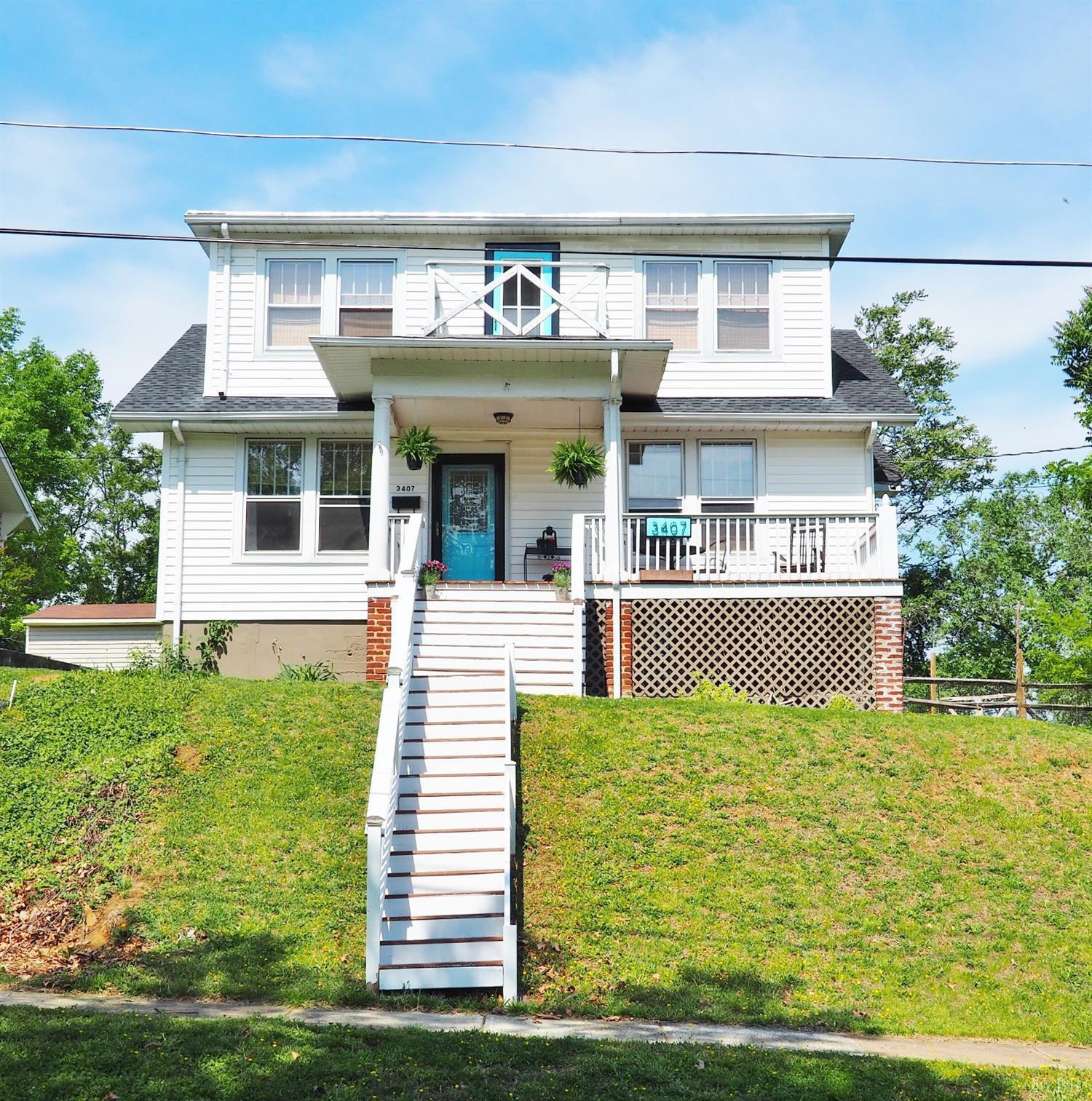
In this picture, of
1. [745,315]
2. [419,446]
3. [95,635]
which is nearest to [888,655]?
[745,315]

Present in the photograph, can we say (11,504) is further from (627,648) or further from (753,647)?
(753,647)

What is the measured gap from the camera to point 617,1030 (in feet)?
26.2

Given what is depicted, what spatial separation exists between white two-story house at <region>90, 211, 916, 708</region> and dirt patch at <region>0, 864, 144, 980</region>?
660 centimetres

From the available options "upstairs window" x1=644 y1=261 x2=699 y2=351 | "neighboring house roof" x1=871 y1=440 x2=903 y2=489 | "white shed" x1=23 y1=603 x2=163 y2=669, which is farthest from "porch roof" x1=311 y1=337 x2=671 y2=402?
"white shed" x1=23 y1=603 x2=163 y2=669

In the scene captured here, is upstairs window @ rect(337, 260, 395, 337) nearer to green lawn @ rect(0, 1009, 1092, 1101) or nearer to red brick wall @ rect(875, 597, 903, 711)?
red brick wall @ rect(875, 597, 903, 711)

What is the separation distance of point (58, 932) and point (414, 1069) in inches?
172

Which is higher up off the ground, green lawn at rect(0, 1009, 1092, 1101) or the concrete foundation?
the concrete foundation

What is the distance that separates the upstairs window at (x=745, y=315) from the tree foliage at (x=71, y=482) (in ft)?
68.3

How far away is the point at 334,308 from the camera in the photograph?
1803cm

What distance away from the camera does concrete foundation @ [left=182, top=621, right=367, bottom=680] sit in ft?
55.8

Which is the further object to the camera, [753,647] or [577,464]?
[577,464]

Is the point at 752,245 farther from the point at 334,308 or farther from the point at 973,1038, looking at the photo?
the point at 973,1038

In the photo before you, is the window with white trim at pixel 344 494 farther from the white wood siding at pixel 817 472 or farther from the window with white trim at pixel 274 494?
the white wood siding at pixel 817 472

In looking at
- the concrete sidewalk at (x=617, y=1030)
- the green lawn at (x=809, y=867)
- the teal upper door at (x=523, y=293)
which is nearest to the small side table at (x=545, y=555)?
the teal upper door at (x=523, y=293)
